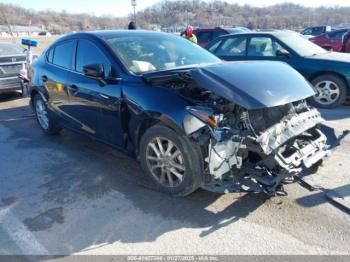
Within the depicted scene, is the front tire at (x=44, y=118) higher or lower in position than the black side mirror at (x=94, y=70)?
lower

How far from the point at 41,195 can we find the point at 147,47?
7.27 feet

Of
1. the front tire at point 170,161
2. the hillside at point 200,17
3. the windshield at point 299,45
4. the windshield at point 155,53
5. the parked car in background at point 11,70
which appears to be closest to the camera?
the front tire at point 170,161

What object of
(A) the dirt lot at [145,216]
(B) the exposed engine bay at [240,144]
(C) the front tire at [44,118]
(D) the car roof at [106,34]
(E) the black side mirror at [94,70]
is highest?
(D) the car roof at [106,34]

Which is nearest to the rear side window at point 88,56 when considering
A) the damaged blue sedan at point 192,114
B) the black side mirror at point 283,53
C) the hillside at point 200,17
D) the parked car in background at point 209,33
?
the damaged blue sedan at point 192,114

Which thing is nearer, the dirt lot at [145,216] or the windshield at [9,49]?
the dirt lot at [145,216]

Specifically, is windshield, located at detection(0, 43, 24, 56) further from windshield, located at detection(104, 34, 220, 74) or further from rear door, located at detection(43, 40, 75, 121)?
windshield, located at detection(104, 34, 220, 74)

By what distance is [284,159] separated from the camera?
3.09 meters

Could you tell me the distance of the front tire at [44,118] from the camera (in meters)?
5.59

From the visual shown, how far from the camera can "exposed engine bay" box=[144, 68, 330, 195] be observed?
3.03m

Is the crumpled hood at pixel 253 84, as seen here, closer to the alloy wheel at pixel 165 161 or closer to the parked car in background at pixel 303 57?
the alloy wheel at pixel 165 161

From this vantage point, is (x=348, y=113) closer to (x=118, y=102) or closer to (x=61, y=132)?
(x=118, y=102)

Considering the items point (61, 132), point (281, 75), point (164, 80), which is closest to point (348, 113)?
point (281, 75)

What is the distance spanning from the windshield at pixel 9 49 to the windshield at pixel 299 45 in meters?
7.23

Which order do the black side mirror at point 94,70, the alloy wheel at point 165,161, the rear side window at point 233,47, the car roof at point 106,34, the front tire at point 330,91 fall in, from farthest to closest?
the rear side window at point 233,47 < the front tire at point 330,91 < the car roof at point 106,34 < the black side mirror at point 94,70 < the alloy wheel at point 165,161
